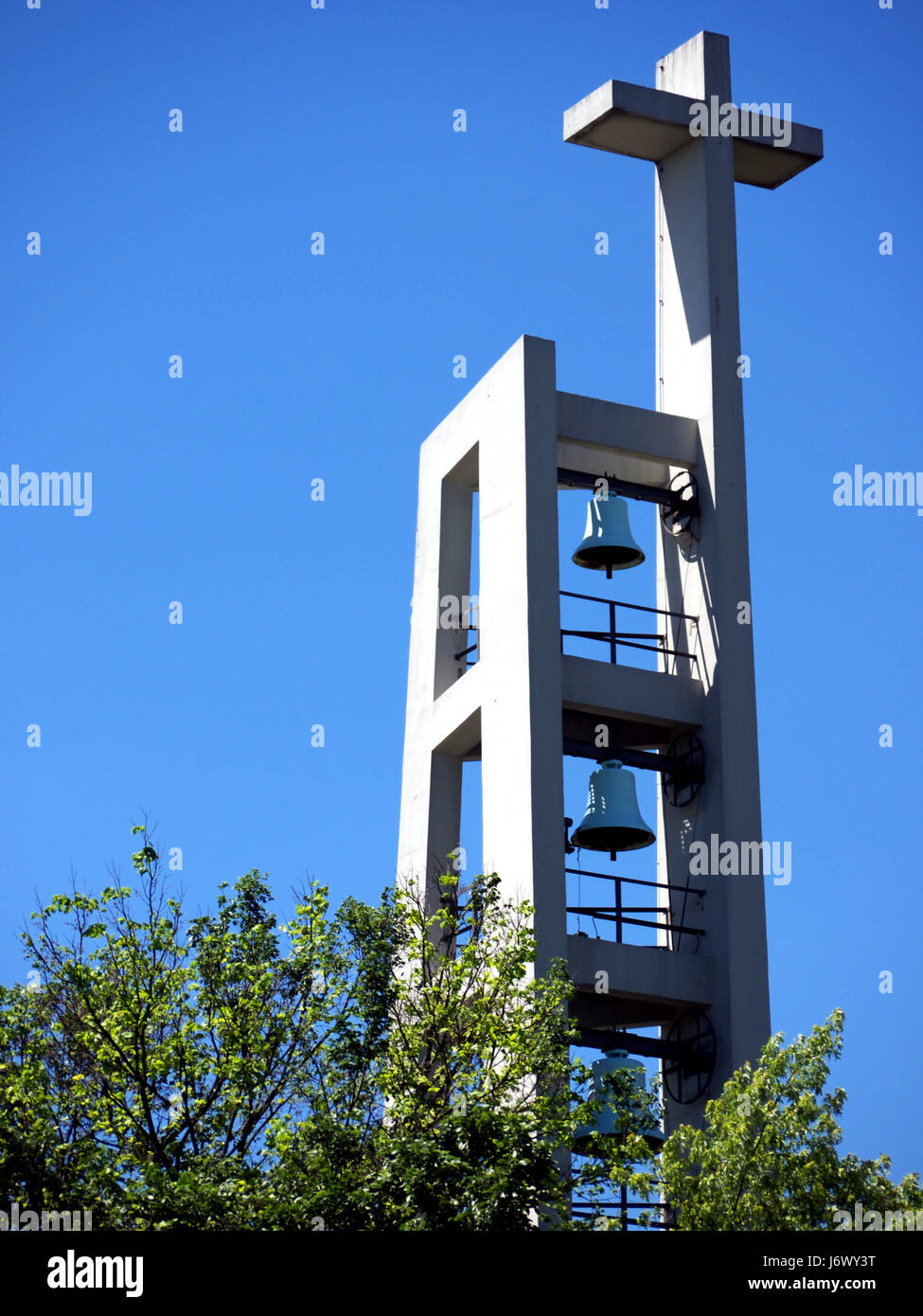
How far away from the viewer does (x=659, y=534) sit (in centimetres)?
3141

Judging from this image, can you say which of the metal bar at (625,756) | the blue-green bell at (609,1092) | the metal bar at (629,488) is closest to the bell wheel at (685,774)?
the metal bar at (625,756)

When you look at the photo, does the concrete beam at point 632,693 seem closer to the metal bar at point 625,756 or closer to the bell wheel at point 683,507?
the metal bar at point 625,756

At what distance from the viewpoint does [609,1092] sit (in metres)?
25.3

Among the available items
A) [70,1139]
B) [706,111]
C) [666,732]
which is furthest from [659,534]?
[70,1139]

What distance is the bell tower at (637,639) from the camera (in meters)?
27.6

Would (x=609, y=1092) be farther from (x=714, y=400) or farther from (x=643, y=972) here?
(x=714, y=400)

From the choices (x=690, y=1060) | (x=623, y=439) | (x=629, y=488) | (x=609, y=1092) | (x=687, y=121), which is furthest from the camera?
(x=687, y=121)

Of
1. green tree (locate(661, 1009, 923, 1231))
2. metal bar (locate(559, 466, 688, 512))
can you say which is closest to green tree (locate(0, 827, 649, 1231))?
green tree (locate(661, 1009, 923, 1231))

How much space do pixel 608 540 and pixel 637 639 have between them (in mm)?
1697

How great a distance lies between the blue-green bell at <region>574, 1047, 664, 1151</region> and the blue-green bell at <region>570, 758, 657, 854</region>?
120 inches

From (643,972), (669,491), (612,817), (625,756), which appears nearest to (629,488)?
(669,491)

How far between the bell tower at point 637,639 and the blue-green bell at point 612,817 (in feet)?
0.11

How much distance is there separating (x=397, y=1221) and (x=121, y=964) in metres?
5.35
